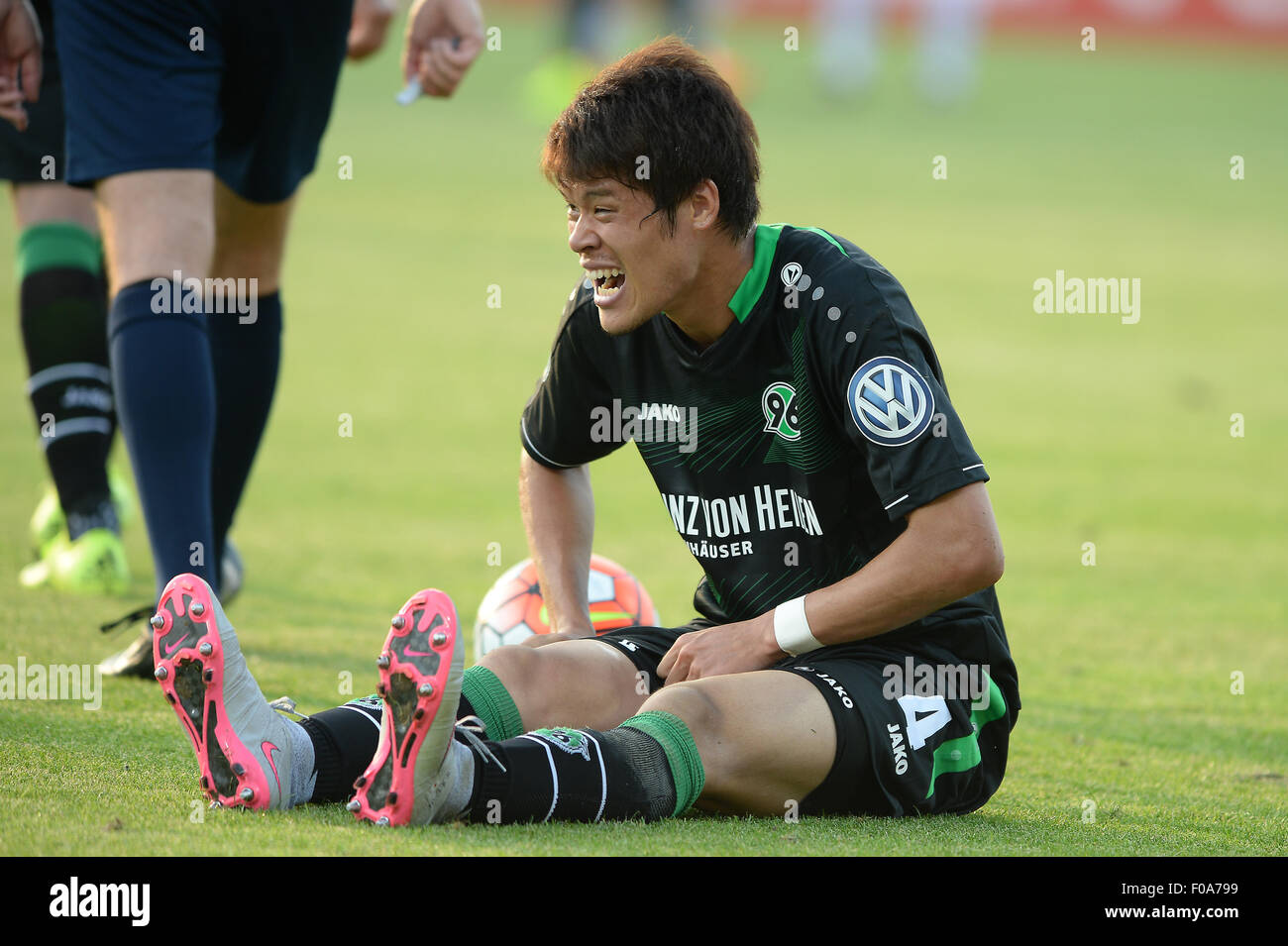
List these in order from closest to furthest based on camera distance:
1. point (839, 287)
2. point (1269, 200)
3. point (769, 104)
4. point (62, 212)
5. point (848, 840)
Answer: point (848, 840), point (839, 287), point (62, 212), point (1269, 200), point (769, 104)

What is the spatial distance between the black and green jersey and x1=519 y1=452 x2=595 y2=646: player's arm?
19cm

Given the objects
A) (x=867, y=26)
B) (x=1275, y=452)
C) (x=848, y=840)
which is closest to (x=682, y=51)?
(x=848, y=840)

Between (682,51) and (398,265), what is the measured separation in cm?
1044

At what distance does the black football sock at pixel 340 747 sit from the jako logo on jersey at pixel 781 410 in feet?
3.20

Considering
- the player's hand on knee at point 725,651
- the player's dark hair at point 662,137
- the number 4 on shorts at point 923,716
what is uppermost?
the player's dark hair at point 662,137

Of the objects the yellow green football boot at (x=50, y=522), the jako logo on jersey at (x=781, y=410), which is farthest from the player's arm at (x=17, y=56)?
the jako logo on jersey at (x=781, y=410)

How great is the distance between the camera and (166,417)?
12.0ft

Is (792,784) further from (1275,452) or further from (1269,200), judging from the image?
(1269,200)

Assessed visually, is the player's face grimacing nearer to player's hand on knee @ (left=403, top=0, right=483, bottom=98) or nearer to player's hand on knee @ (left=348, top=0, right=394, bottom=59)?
player's hand on knee @ (left=403, top=0, right=483, bottom=98)

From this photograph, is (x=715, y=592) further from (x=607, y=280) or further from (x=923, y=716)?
(x=607, y=280)

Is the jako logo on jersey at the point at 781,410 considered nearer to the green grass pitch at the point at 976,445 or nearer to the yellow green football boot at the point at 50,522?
the green grass pitch at the point at 976,445

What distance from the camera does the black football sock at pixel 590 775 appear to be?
282 centimetres

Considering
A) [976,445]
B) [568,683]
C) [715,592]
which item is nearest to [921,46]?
[976,445]

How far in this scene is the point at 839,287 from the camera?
3145 millimetres
